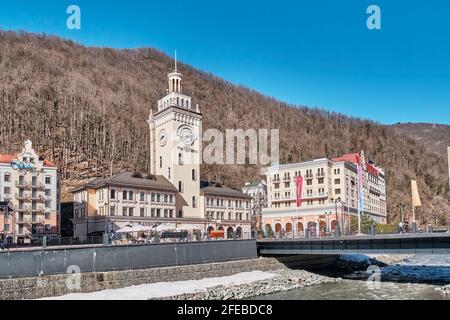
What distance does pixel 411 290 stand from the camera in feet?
150

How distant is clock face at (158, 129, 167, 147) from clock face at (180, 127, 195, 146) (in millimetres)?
3070

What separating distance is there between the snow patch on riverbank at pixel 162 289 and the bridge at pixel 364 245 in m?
5.97

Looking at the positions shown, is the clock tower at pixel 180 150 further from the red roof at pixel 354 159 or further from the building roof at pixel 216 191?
the red roof at pixel 354 159

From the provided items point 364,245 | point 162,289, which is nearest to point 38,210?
point 162,289

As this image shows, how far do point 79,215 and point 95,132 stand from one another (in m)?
76.4

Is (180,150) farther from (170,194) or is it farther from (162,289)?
(162,289)

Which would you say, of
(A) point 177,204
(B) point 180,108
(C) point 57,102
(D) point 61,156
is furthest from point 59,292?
(C) point 57,102

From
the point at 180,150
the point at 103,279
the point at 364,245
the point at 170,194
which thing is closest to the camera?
the point at 103,279

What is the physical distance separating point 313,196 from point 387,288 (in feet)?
192

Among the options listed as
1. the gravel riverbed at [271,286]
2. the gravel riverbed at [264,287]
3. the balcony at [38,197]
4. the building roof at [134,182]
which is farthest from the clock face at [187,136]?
the gravel riverbed at [264,287]

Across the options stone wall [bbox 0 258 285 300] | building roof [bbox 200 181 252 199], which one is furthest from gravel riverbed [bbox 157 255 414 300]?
building roof [bbox 200 181 252 199]

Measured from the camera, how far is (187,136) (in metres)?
86.8

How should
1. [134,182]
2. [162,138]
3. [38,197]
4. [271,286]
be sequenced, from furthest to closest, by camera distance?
[162,138]
[38,197]
[134,182]
[271,286]

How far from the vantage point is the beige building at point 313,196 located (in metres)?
102
